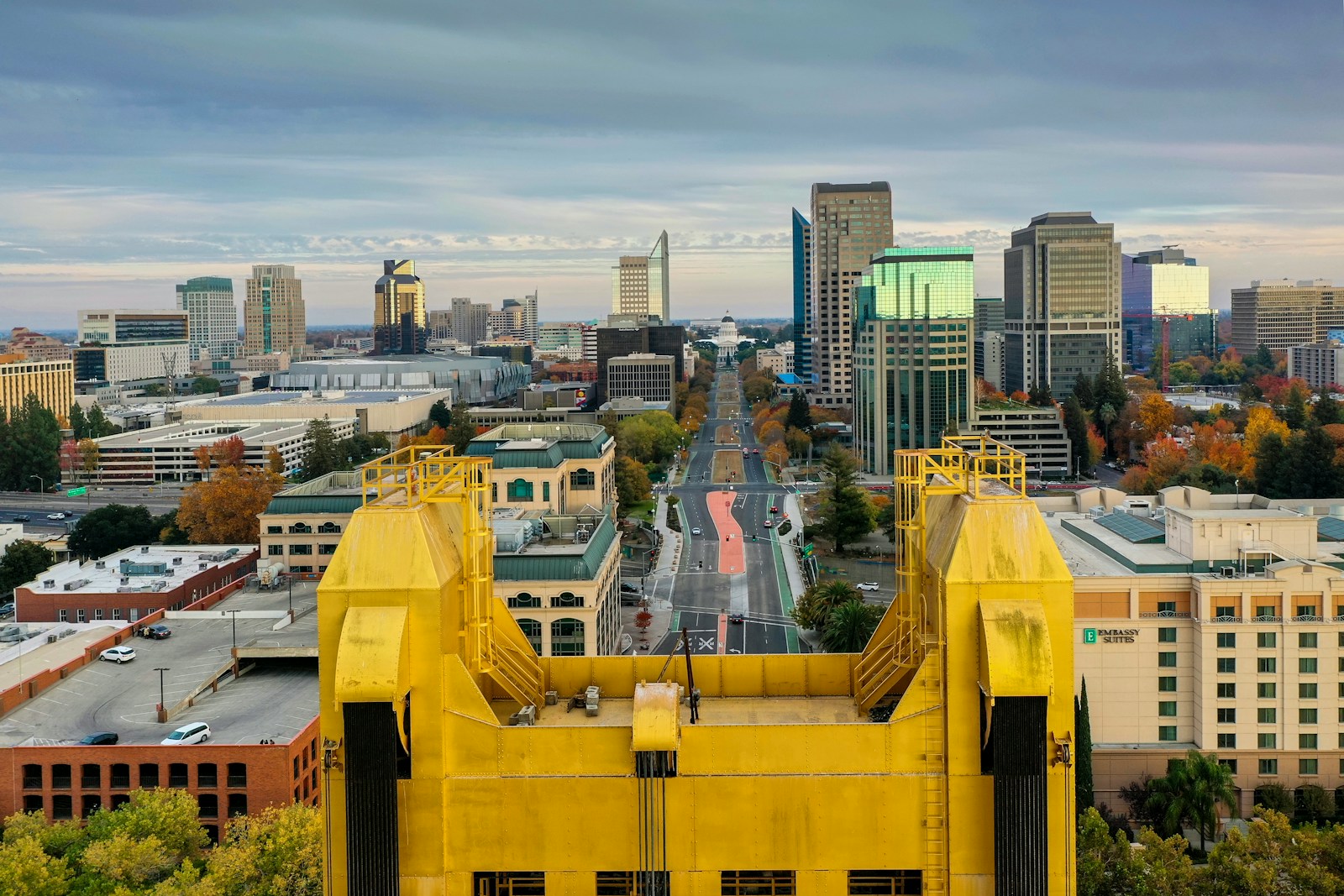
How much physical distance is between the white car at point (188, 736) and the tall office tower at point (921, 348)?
2942 inches

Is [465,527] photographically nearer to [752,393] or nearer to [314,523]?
[314,523]

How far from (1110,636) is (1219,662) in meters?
3.22

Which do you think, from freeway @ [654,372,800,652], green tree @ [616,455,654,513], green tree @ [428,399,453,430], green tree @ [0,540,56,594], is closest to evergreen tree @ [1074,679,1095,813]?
freeway @ [654,372,800,652]

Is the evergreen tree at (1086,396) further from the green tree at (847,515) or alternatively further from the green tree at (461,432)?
the green tree at (461,432)

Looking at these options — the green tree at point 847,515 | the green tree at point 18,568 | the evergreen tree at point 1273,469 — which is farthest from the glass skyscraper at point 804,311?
the green tree at point 18,568

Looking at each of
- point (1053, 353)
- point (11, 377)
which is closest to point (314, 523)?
point (11, 377)

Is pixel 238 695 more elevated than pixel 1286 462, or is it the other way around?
pixel 1286 462

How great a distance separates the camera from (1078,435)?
99.7 meters

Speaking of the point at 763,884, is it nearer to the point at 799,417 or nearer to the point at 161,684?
the point at 161,684

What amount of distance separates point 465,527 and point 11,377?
140 m

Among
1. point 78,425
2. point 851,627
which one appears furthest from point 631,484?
point 78,425

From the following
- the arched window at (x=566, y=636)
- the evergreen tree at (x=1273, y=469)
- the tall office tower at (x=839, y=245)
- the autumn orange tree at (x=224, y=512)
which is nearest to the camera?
the arched window at (x=566, y=636)

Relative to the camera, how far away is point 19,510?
90062 mm

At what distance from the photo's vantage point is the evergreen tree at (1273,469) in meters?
74.1
